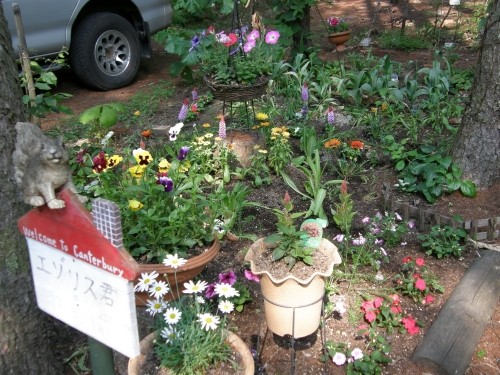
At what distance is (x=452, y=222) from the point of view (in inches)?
136

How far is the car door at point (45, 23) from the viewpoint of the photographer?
5.56 m

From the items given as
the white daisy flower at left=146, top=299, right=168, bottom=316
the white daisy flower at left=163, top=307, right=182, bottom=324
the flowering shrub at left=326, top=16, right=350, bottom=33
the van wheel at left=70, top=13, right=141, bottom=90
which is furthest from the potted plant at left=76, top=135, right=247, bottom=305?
the flowering shrub at left=326, top=16, right=350, bottom=33

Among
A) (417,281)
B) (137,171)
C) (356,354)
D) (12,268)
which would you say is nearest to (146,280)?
(12,268)

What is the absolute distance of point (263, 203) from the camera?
3.85 metres

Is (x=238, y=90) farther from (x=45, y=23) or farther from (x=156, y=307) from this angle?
(x=45, y=23)

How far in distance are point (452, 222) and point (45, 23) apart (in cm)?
448

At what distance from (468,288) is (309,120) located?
8.13 ft

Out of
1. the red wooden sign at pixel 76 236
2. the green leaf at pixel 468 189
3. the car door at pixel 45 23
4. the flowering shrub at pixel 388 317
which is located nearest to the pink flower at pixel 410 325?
the flowering shrub at pixel 388 317

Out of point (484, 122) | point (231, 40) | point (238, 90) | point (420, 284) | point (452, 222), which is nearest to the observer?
point (420, 284)

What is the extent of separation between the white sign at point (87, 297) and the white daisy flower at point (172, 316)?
63 cm

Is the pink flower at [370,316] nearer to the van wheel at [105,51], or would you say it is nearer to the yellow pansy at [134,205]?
the yellow pansy at [134,205]

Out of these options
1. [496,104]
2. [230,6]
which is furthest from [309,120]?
[496,104]

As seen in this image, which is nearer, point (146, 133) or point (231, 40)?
point (231, 40)

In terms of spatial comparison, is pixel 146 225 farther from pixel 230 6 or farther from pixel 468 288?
pixel 230 6
